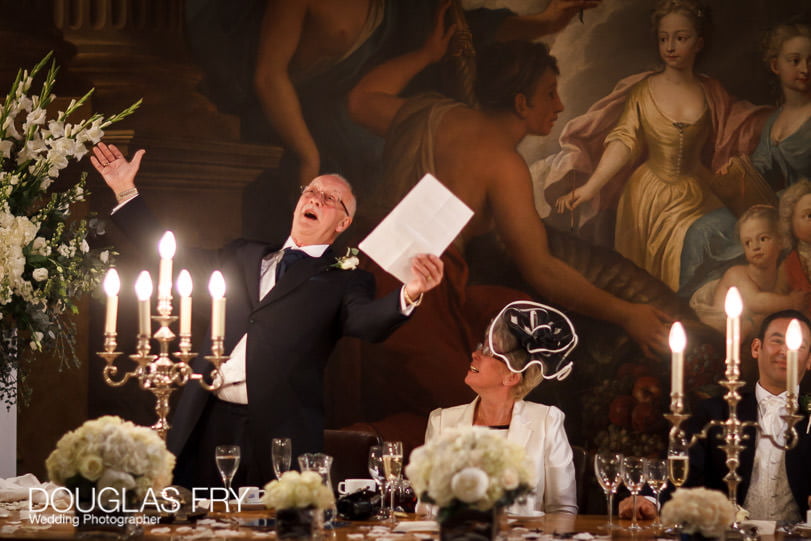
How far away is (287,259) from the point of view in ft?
16.8

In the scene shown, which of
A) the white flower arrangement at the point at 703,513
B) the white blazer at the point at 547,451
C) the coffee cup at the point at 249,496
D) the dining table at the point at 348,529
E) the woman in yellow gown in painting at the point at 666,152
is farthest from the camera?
the woman in yellow gown in painting at the point at 666,152

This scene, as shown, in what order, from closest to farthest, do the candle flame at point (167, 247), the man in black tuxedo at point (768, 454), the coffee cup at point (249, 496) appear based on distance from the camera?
1. the candle flame at point (167, 247)
2. the coffee cup at point (249, 496)
3. the man in black tuxedo at point (768, 454)

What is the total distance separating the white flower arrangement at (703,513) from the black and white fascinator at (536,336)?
174cm

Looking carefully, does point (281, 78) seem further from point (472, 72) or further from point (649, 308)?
point (649, 308)

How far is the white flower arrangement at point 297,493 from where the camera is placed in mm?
3014

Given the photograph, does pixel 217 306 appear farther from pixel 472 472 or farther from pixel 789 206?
pixel 789 206

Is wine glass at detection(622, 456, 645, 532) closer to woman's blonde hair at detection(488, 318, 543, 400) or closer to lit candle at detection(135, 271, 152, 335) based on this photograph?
woman's blonde hair at detection(488, 318, 543, 400)

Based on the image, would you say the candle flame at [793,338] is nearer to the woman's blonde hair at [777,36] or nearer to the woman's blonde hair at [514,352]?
the woman's blonde hair at [514,352]

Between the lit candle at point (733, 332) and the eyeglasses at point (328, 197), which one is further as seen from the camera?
the eyeglasses at point (328, 197)

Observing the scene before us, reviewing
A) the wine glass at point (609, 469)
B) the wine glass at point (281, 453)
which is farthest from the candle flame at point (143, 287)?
the wine glass at point (609, 469)

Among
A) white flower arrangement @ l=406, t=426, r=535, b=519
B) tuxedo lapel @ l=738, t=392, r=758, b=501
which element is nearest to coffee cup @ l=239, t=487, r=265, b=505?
white flower arrangement @ l=406, t=426, r=535, b=519

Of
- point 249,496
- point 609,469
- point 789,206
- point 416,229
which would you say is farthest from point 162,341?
point 789,206

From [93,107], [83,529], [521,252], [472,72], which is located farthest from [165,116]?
[83,529]

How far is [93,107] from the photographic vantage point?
640cm
